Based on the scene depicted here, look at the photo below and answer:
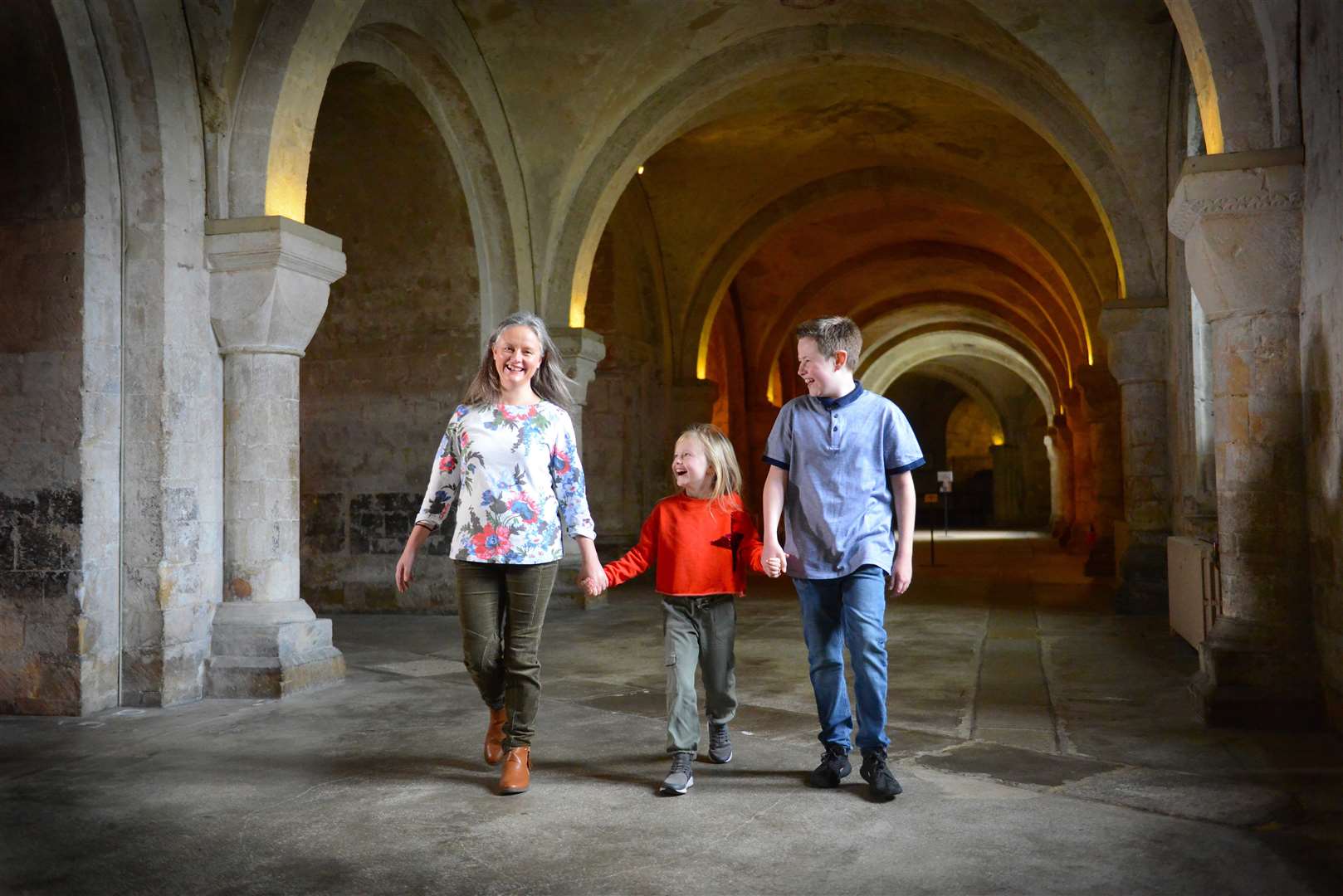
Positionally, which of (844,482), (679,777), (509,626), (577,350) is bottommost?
(679,777)

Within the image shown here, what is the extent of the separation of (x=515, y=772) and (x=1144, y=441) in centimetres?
776

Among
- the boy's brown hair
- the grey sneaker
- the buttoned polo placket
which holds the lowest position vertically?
the grey sneaker

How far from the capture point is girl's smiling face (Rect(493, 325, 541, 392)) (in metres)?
3.72

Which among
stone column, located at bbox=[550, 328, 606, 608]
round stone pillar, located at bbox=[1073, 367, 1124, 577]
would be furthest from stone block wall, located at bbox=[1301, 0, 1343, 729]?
round stone pillar, located at bbox=[1073, 367, 1124, 577]

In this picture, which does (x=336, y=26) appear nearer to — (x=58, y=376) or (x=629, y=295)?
(x=58, y=376)

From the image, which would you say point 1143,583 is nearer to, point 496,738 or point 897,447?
point 897,447

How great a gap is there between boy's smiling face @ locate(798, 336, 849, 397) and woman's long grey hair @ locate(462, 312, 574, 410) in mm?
833

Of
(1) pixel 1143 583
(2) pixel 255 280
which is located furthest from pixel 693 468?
(1) pixel 1143 583

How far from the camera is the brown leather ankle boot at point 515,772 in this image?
3.69 m

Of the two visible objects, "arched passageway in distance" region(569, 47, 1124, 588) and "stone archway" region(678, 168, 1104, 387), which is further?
"stone archway" region(678, 168, 1104, 387)

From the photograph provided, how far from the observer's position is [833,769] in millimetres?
3688

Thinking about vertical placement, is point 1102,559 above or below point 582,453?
below

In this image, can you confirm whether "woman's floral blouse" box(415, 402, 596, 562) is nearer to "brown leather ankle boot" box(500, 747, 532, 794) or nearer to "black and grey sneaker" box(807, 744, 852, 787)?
"brown leather ankle boot" box(500, 747, 532, 794)

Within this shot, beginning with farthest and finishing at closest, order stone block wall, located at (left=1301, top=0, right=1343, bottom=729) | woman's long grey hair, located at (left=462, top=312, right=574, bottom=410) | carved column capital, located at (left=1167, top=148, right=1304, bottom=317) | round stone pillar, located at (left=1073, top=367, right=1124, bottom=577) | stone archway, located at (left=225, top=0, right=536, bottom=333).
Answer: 1. round stone pillar, located at (left=1073, top=367, right=1124, bottom=577)
2. stone archway, located at (left=225, top=0, right=536, bottom=333)
3. carved column capital, located at (left=1167, top=148, right=1304, bottom=317)
4. stone block wall, located at (left=1301, top=0, right=1343, bottom=729)
5. woman's long grey hair, located at (left=462, top=312, right=574, bottom=410)
